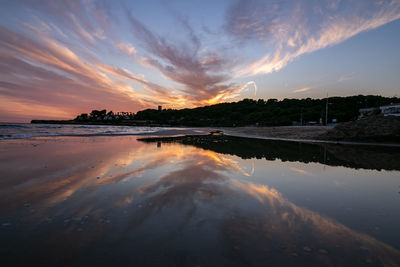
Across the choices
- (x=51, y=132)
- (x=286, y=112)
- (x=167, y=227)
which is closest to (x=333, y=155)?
(x=167, y=227)

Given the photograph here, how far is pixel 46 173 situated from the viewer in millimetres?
6129

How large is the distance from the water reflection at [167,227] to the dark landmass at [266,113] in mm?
62846

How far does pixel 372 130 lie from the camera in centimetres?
1655

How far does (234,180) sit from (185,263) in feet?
12.9

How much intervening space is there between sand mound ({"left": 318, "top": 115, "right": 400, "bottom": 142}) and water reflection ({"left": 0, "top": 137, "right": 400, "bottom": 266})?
59.8ft

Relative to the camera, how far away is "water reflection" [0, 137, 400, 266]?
7.68 feet

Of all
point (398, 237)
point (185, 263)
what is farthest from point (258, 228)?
point (398, 237)

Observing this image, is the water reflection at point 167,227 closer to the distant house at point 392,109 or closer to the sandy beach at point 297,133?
the sandy beach at point 297,133

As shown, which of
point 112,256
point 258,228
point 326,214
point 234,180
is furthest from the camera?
point 234,180

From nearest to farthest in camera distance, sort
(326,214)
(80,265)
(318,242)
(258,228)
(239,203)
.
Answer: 1. (80,265)
2. (318,242)
3. (258,228)
4. (326,214)
5. (239,203)

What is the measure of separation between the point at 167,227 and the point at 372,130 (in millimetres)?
21650

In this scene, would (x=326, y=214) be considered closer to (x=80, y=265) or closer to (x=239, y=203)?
(x=239, y=203)

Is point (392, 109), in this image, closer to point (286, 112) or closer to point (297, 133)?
point (297, 133)

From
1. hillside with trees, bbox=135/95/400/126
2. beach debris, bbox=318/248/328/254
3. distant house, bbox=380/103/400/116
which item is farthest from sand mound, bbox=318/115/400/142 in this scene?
hillside with trees, bbox=135/95/400/126
